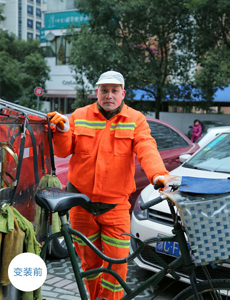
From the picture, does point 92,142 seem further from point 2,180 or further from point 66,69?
point 66,69

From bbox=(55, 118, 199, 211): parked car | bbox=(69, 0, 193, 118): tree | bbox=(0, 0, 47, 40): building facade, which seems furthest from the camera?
bbox=(0, 0, 47, 40): building facade

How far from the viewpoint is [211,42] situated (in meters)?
15.5

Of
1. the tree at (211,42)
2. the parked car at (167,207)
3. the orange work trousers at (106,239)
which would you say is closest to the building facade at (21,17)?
the tree at (211,42)

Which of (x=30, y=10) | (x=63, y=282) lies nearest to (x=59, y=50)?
(x=63, y=282)

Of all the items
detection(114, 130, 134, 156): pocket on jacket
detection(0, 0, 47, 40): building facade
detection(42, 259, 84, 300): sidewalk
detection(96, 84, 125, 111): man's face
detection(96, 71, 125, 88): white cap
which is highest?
detection(0, 0, 47, 40): building facade

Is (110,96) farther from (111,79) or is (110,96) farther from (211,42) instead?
(211,42)

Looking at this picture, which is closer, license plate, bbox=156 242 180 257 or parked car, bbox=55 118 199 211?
license plate, bbox=156 242 180 257

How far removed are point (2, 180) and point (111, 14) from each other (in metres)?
→ 14.4

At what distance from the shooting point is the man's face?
9.11 ft

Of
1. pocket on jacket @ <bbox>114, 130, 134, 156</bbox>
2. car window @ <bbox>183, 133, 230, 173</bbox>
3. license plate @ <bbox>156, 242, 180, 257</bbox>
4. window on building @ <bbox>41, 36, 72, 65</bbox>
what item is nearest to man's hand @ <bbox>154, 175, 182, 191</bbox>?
pocket on jacket @ <bbox>114, 130, 134, 156</bbox>

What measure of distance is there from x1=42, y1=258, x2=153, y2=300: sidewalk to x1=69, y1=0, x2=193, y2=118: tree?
11289 mm

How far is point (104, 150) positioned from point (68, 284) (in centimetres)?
181

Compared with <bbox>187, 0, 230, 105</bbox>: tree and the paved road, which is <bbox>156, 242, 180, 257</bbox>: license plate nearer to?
the paved road

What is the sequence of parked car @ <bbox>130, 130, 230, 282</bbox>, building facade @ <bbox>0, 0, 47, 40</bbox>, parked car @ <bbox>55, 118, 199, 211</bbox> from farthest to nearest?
building facade @ <bbox>0, 0, 47, 40</bbox> < parked car @ <bbox>55, 118, 199, 211</bbox> < parked car @ <bbox>130, 130, 230, 282</bbox>
